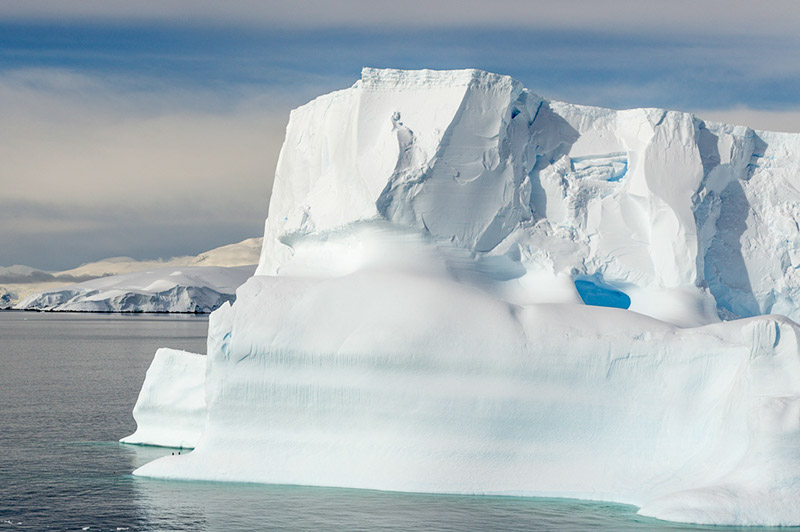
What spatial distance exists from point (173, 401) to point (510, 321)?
6.90 metres

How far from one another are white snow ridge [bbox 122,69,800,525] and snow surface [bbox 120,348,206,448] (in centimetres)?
9

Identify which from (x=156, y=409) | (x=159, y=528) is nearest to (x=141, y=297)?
(x=156, y=409)

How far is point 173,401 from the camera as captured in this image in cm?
1728

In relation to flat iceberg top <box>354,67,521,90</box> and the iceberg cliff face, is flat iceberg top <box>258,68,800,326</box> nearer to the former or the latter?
flat iceberg top <box>354,67,521,90</box>

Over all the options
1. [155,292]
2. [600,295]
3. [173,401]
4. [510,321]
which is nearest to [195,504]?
[173,401]

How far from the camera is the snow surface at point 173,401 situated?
17.0 metres

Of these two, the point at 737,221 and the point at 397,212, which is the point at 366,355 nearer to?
the point at 397,212

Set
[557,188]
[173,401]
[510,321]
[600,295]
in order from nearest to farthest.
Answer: [510,321], [173,401], [557,188], [600,295]

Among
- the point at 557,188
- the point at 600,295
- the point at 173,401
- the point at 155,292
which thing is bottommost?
the point at 173,401

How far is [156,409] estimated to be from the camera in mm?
17516

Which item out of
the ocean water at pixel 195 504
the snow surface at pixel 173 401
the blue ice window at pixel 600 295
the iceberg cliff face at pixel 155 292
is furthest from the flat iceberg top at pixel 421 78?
the iceberg cliff face at pixel 155 292

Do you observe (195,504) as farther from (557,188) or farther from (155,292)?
(155,292)

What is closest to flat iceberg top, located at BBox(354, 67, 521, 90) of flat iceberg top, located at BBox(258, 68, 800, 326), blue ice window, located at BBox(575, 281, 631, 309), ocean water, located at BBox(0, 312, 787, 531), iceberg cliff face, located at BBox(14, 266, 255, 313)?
flat iceberg top, located at BBox(258, 68, 800, 326)

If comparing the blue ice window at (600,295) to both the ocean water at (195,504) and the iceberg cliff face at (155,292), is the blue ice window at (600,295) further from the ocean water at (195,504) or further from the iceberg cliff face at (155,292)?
the iceberg cliff face at (155,292)
